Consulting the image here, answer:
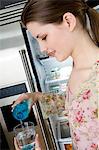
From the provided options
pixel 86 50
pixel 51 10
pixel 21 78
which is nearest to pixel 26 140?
pixel 21 78

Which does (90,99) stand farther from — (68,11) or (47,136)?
(47,136)

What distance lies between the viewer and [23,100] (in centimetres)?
150

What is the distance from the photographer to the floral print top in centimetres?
122

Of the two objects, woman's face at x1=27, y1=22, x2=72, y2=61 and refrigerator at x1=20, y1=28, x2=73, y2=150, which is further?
refrigerator at x1=20, y1=28, x2=73, y2=150

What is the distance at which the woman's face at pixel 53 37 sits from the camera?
3.96 ft

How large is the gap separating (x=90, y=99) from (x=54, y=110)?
0.46m

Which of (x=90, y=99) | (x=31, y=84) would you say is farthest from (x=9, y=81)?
(x=90, y=99)

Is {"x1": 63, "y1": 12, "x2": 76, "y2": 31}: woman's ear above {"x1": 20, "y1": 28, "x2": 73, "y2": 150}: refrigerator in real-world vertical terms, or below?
above

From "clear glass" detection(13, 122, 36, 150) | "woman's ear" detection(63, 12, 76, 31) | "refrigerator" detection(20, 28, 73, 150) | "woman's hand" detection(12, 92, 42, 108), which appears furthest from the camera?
"refrigerator" detection(20, 28, 73, 150)

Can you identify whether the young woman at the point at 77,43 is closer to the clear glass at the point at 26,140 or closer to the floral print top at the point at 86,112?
the floral print top at the point at 86,112

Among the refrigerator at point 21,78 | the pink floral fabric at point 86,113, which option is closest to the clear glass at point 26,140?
the refrigerator at point 21,78

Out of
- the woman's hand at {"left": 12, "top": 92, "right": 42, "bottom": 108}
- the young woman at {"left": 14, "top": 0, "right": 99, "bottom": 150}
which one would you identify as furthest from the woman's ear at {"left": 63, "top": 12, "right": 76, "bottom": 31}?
the woman's hand at {"left": 12, "top": 92, "right": 42, "bottom": 108}

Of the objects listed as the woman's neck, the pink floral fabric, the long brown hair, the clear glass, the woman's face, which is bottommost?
the clear glass

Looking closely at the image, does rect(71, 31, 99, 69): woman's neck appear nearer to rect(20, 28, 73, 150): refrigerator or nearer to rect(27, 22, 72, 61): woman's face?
rect(27, 22, 72, 61): woman's face
